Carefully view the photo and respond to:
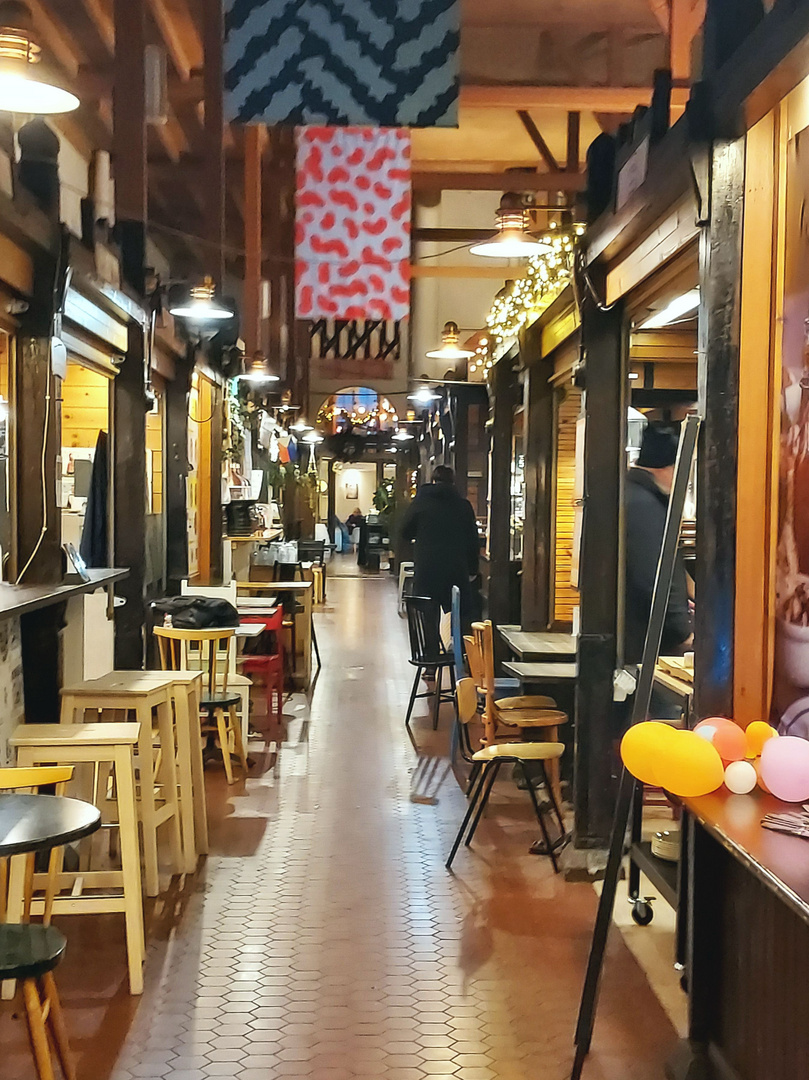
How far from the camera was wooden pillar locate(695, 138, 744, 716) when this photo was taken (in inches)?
117

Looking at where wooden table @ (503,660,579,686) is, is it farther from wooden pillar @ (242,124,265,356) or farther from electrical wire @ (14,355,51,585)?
wooden pillar @ (242,124,265,356)

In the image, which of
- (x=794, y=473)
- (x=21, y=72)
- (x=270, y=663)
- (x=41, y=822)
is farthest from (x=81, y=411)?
(x=794, y=473)

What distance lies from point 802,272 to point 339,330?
679 inches

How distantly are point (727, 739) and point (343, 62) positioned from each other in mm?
3079

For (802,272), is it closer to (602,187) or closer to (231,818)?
(602,187)

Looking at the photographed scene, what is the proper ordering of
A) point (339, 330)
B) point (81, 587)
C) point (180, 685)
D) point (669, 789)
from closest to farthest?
1. point (669, 789)
2. point (81, 587)
3. point (180, 685)
4. point (339, 330)

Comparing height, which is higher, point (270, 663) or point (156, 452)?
point (156, 452)

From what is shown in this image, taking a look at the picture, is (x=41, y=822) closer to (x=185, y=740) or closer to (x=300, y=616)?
(x=185, y=740)

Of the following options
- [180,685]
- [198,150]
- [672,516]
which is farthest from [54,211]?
[198,150]

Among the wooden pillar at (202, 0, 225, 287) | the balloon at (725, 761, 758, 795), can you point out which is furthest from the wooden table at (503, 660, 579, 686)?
the wooden pillar at (202, 0, 225, 287)

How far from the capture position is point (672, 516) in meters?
2.93

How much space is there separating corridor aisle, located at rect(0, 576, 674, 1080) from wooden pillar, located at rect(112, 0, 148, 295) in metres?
2.99

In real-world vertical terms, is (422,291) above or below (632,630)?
above

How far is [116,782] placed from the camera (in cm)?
374
